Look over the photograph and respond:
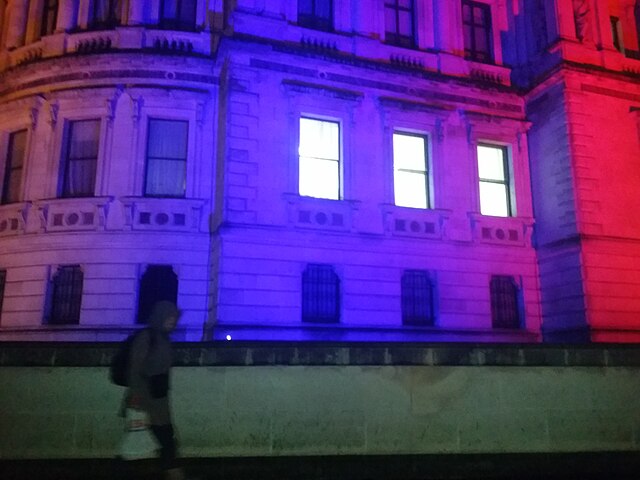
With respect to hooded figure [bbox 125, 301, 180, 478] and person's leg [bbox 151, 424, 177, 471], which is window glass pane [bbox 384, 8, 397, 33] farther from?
person's leg [bbox 151, 424, 177, 471]

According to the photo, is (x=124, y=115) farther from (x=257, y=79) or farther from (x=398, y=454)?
(x=398, y=454)

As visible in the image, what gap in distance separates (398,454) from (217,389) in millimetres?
2893

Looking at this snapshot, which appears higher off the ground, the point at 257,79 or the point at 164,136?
the point at 257,79

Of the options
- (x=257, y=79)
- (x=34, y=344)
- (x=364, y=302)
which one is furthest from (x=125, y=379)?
(x=257, y=79)

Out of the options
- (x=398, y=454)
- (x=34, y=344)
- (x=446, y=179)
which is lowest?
(x=398, y=454)

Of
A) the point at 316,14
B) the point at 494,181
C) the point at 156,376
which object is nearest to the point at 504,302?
the point at 494,181

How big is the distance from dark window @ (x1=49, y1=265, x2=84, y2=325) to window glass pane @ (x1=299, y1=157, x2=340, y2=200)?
24.9ft

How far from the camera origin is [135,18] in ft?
63.5

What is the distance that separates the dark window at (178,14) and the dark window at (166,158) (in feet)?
12.0

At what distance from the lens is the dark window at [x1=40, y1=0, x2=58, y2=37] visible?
20.5m

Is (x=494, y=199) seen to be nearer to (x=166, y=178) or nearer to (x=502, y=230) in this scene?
(x=502, y=230)

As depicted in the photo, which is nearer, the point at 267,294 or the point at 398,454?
the point at 398,454

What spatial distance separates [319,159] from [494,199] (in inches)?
268

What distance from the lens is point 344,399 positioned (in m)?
8.71
